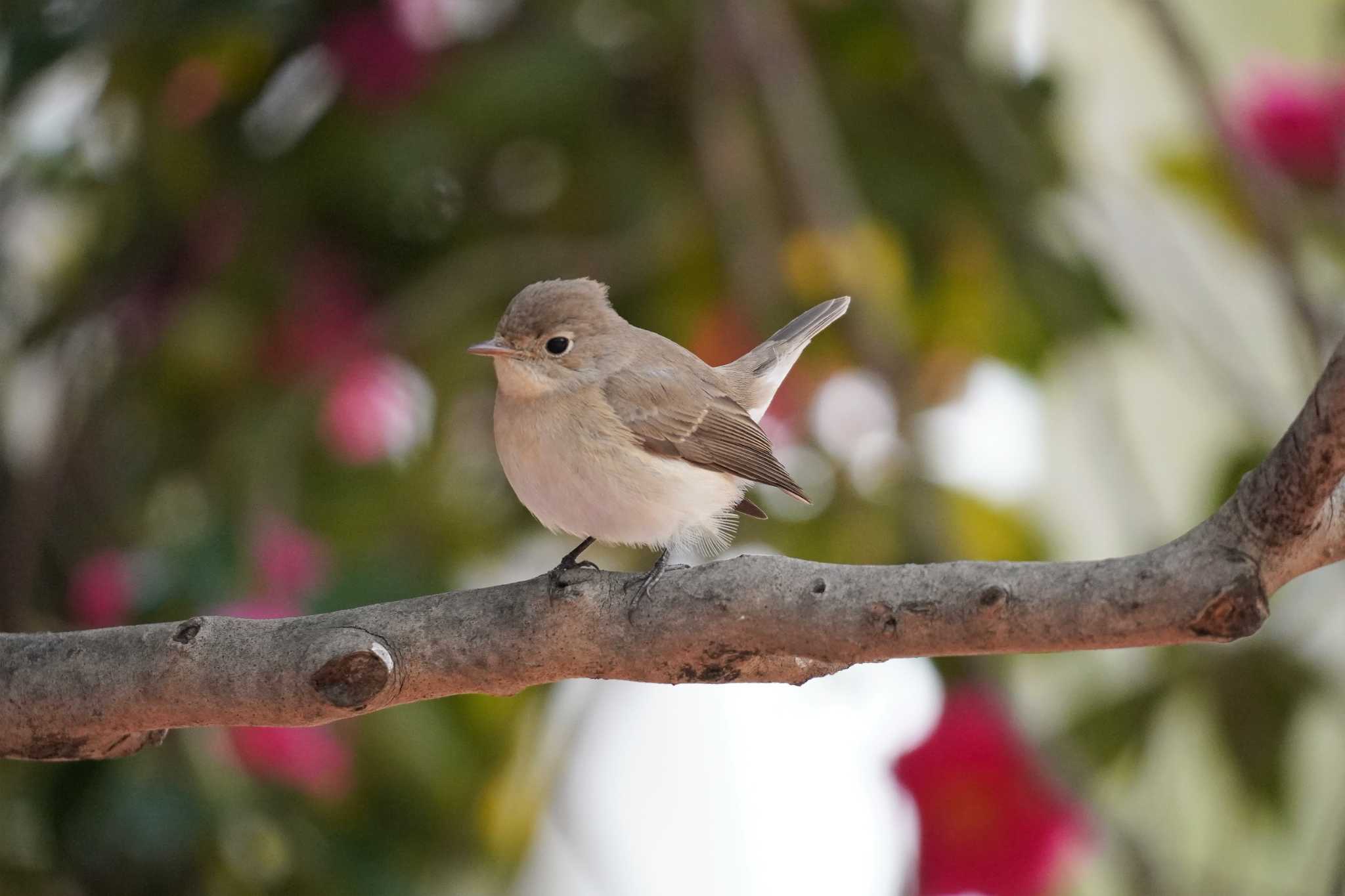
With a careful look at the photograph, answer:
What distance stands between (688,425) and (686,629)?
0.94 metres

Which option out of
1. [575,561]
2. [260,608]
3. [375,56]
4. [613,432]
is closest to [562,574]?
[575,561]

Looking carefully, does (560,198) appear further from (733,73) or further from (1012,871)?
(1012,871)

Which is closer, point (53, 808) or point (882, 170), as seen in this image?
point (53, 808)

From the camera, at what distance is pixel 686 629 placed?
1549 millimetres

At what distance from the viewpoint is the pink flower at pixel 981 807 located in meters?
2.72

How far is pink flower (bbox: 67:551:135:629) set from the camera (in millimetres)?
2732

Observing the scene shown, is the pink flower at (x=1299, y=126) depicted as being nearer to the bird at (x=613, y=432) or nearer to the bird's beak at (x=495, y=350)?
the bird at (x=613, y=432)

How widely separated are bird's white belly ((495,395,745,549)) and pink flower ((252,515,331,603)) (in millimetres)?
568

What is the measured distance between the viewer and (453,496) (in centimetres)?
350

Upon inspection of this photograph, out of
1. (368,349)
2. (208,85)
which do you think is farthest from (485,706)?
(208,85)

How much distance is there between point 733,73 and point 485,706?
5.05 ft

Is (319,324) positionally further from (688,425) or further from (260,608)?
(688,425)

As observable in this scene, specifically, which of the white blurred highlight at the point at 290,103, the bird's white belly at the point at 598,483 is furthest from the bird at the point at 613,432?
the white blurred highlight at the point at 290,103

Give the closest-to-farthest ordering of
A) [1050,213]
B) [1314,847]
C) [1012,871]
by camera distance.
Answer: [1012,871] → [1050,213] → [1314,847]
